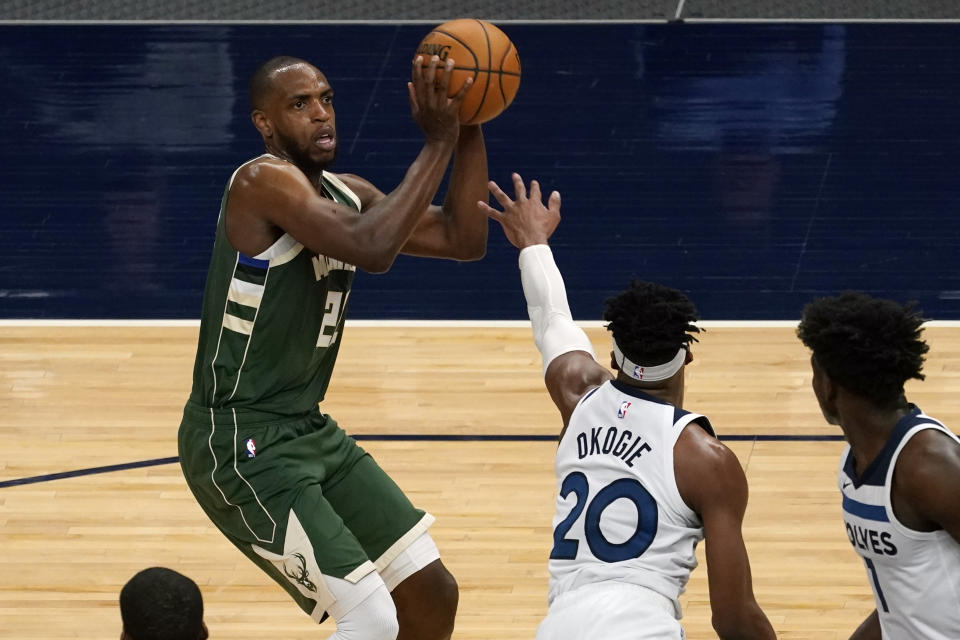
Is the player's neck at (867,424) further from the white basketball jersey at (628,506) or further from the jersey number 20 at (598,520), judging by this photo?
the jersey number 20 at (598,520)

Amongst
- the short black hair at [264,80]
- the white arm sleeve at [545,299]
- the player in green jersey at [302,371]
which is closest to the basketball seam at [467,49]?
the player in green jersey at [302,371]

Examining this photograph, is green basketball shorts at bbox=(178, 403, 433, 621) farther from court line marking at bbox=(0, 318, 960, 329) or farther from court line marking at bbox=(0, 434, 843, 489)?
court line marking at bbox=(0, 318, 960, 329)

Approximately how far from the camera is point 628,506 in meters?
3.66

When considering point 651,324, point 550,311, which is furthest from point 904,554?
point 550,311

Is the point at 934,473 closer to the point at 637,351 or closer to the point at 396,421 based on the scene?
the point at 637,351

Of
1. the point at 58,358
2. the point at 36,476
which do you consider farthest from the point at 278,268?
the point at 58,358

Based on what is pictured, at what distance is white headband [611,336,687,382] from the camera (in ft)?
12.2

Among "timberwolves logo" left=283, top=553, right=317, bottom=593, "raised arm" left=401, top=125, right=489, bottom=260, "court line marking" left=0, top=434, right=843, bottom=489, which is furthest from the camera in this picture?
"court line marking" left=0, top=434, right=843, bottom=489

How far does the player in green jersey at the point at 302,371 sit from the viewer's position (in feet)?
13.7

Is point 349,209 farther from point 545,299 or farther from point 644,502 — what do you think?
point 644,502

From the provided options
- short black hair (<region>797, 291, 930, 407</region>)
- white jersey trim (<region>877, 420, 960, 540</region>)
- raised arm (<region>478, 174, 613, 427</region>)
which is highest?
short black hair (<region>797, 291, 930, 407</region>)

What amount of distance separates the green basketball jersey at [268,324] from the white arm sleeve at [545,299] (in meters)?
0.57

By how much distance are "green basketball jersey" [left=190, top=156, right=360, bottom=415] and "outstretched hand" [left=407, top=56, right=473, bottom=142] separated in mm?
510

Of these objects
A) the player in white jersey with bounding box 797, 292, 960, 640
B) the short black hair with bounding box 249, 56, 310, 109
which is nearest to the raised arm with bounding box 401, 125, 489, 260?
the short black hair with bounding box 249, 56, 310, 109
